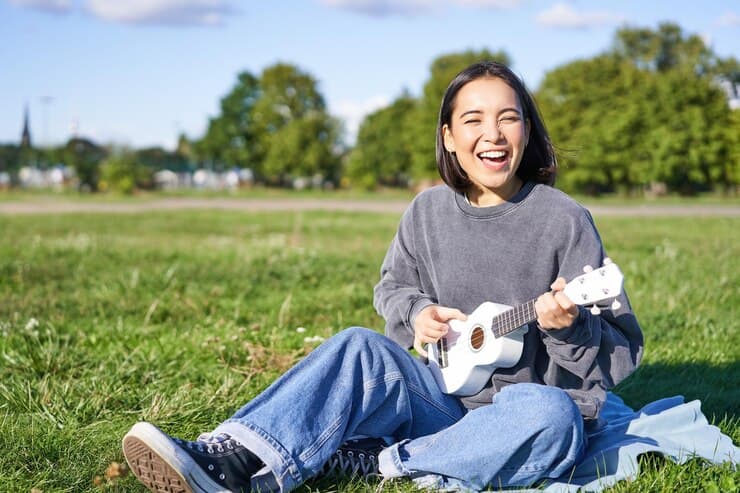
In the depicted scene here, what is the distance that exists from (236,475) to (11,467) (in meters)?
0.88

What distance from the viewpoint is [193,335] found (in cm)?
481

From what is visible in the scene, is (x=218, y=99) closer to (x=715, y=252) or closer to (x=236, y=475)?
(x=715, y=252)

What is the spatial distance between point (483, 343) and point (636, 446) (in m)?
0.61

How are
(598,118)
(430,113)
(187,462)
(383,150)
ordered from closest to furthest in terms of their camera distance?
(187,462) < (598,118) < (430,113) < (383,150)

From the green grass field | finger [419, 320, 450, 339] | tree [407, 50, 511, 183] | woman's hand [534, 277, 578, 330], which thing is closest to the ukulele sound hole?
finger [419, 320, 450, 339]

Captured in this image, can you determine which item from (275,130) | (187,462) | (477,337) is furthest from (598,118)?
(187,462)

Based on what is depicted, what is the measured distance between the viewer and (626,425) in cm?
293

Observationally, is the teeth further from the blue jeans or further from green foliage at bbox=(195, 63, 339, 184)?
green foliage at bbox=(195, 63, 339, 184)

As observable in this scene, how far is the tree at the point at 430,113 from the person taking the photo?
48.5m

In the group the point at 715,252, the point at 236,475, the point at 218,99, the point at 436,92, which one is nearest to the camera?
the point at 236,475

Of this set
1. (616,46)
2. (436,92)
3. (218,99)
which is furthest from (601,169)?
(218,99)

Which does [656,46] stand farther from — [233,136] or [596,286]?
[596,286]

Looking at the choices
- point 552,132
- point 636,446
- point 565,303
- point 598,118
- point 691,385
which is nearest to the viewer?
point 565,303

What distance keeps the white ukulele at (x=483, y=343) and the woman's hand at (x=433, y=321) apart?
0.18 ft
